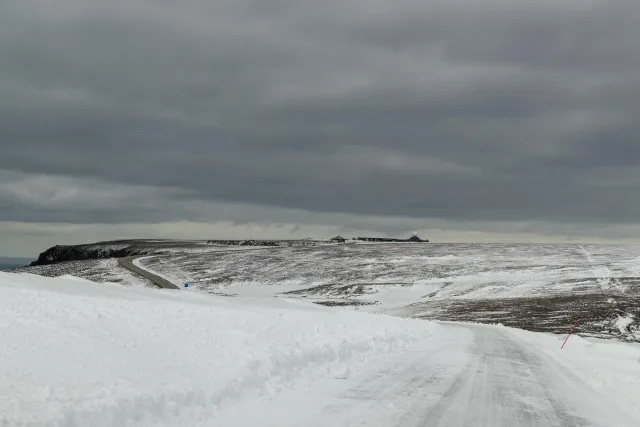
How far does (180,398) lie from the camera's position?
9.48 metres

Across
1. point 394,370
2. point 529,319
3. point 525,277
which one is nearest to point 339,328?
point 394,370

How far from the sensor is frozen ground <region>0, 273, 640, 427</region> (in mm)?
8922

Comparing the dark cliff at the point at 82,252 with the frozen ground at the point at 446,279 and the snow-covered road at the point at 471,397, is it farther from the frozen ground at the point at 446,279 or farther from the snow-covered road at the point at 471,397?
the snow-covered road at the point at 471,397

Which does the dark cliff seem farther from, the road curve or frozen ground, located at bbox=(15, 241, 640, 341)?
the road curve

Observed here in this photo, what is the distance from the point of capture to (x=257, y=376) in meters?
11.8

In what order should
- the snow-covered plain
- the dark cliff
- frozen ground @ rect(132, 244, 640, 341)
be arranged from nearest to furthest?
frozen ground @ rect(132, 244, 640, 341)
the snow-covered plain
the dark cliff

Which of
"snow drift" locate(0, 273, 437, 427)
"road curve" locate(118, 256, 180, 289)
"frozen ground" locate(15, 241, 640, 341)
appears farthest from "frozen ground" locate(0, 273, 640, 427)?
"road curve" locate(118, 256, 180, 289)

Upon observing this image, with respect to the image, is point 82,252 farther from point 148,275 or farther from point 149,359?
point 149,359

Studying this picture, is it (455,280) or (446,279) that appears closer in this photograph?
(455,280)

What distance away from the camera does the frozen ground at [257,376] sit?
29.3 ft

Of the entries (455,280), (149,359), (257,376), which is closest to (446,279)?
(455,280)

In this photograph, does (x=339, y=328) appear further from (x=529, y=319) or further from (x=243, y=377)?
(x=529, y=319)

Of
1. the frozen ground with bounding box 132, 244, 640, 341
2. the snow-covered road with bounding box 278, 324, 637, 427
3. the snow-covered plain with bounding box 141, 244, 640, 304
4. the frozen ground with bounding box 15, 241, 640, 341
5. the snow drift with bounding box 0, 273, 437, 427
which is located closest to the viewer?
the snow drift with bounding box 0, 273, 437, 427

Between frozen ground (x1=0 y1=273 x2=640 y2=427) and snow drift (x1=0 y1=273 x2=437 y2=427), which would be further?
frozen ground (x1=0 y1=273 x2=640 y2=427)
